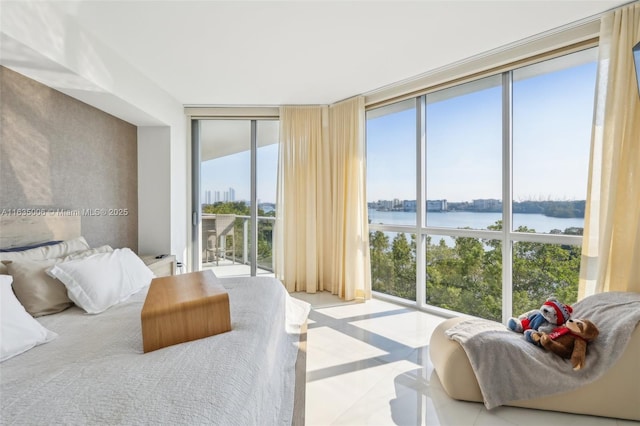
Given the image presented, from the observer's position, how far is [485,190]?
2916 millimetres

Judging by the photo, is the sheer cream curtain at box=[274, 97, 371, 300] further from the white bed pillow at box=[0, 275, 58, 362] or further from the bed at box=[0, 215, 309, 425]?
the white bed pillow at box=[0, 275, 58, 362]

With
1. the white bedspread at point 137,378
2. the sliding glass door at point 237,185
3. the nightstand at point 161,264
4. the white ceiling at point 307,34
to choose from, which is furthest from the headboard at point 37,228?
the sliding glass door at point 237,185

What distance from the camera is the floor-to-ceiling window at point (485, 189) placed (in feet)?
8.02

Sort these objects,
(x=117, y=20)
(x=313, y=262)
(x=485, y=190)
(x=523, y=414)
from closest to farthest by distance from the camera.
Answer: (x=523, y=414) < (x=117, y=20) < (x=485, y=190) < (x=313, y=262)

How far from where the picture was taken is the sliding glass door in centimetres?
414

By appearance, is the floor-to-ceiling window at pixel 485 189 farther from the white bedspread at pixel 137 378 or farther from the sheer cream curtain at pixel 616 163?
the white bedspread at pixel 137 378

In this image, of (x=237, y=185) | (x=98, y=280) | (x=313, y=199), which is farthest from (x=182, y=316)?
(x=237, y=185)

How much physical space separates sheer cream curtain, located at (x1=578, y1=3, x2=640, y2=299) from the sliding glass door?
338 cm

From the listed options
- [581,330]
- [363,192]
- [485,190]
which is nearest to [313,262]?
[363,192]

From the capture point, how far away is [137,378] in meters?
1.00

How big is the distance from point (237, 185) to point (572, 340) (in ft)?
12.6

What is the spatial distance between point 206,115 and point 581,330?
4337mm

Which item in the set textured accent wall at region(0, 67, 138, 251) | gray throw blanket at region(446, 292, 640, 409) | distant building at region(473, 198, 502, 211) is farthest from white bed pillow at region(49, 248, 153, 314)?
distant building at region(473, 198, 502, 211)

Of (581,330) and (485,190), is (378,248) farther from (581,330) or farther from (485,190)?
(581,330)
